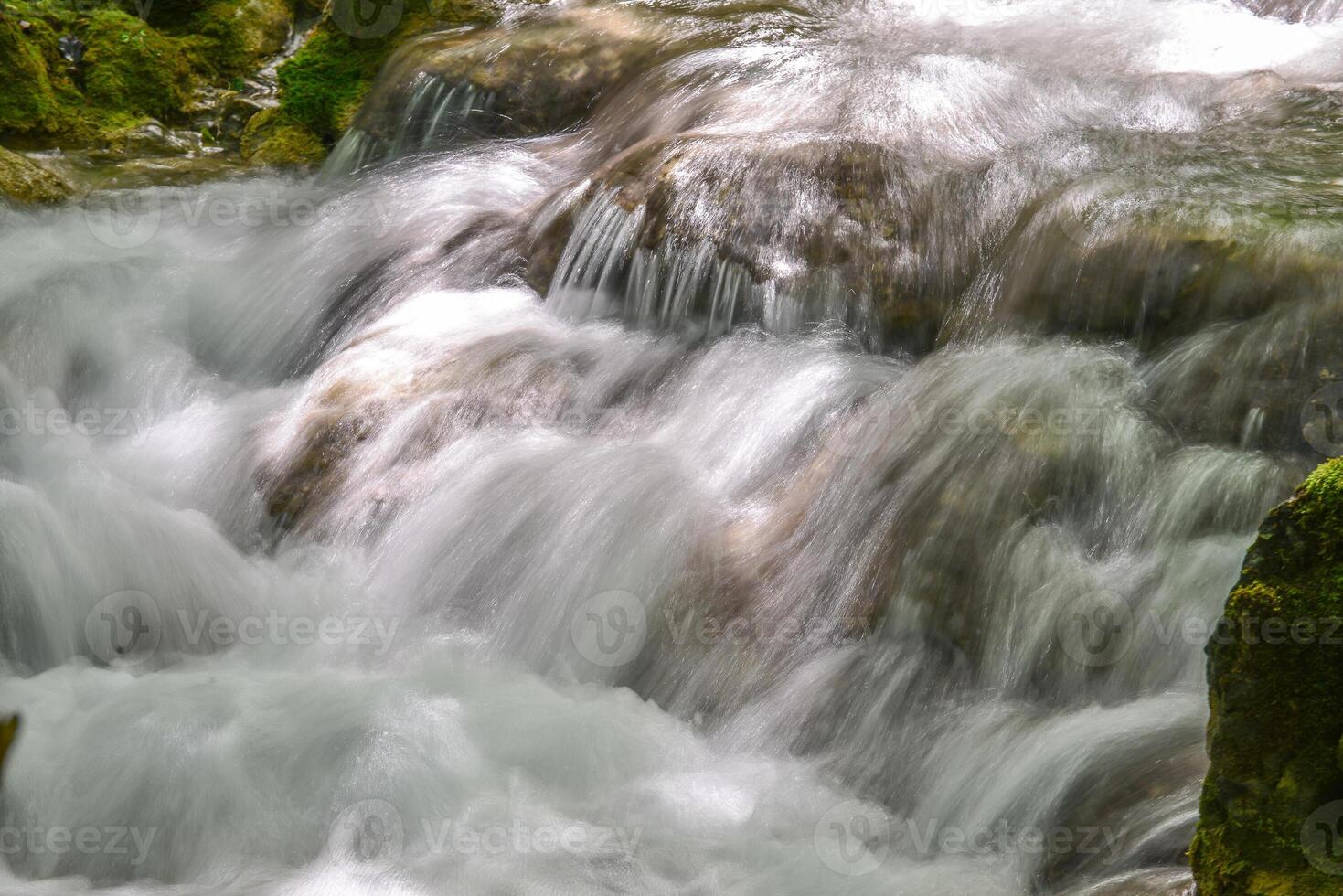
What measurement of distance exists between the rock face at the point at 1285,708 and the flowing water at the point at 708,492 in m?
0.46

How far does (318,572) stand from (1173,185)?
375 cm

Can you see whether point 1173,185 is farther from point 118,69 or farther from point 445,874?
point 118,69

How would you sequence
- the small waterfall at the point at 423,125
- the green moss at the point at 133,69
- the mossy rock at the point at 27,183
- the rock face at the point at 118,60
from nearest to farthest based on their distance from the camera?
the mossy rock at the point at 27,183 → the small waterfall at the point at 423,125 → the rock face at the point at 118,60 → the green moss at the point at 133,69

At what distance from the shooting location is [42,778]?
3.86m

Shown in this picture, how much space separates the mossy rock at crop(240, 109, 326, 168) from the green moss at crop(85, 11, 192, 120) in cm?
80

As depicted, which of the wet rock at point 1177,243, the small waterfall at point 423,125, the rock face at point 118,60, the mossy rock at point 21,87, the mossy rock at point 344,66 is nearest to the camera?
the wet rock at point 1177,243

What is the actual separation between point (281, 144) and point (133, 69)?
4.59ft

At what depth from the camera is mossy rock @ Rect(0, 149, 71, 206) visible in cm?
761

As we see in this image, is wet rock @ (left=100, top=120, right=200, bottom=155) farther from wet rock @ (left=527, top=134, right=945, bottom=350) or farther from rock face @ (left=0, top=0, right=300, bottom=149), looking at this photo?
wet rock @ (left=527, top=134, right=945, bottom=350)

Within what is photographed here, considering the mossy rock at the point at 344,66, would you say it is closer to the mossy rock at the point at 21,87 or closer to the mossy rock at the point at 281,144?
the mossy rock at the point at 281,144

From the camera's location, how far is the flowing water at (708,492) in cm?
370

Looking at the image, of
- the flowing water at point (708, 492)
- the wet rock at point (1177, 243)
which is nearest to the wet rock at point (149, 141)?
the flowing water at point (708, 492)

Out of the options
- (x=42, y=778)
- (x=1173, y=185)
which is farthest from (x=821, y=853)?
(x=1173, y=185)

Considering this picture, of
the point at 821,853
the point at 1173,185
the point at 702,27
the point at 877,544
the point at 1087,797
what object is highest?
the point at 702,27
